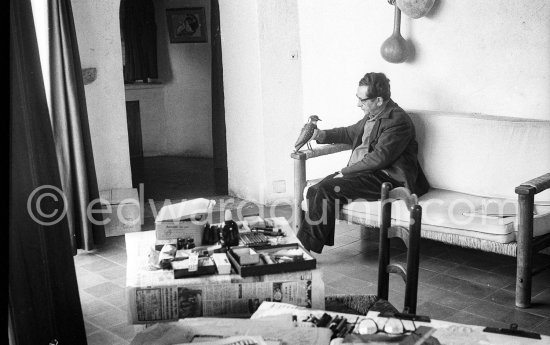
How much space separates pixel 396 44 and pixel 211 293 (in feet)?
9.76

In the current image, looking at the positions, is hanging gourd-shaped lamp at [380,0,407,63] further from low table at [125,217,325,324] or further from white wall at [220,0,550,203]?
low table at [125,217,325,324]

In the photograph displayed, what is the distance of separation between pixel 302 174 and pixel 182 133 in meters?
3.83

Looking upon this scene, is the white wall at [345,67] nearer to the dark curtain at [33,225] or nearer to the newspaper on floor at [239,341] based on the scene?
the dark curtain at [33,225]

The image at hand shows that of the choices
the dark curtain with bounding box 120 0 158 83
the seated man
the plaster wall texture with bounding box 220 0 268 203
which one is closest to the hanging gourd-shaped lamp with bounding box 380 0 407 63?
the seated man

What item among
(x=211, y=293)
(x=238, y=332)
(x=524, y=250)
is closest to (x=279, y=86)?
(x=524, y=250)

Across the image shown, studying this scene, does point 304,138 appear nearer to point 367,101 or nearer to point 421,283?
point 367,101

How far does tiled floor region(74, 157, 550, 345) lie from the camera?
3.47 metres

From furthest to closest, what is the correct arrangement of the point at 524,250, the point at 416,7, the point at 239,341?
the point at 416,7, the point at 524,250, the point at 239,341

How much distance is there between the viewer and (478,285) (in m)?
3.94

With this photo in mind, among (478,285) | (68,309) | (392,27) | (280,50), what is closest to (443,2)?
(392,27)

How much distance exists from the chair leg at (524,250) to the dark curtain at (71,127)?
2.88m

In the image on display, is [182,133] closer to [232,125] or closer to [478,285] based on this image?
[232,125]

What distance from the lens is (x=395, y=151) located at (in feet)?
14.2

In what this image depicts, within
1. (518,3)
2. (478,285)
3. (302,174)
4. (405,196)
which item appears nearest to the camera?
(405,196)
